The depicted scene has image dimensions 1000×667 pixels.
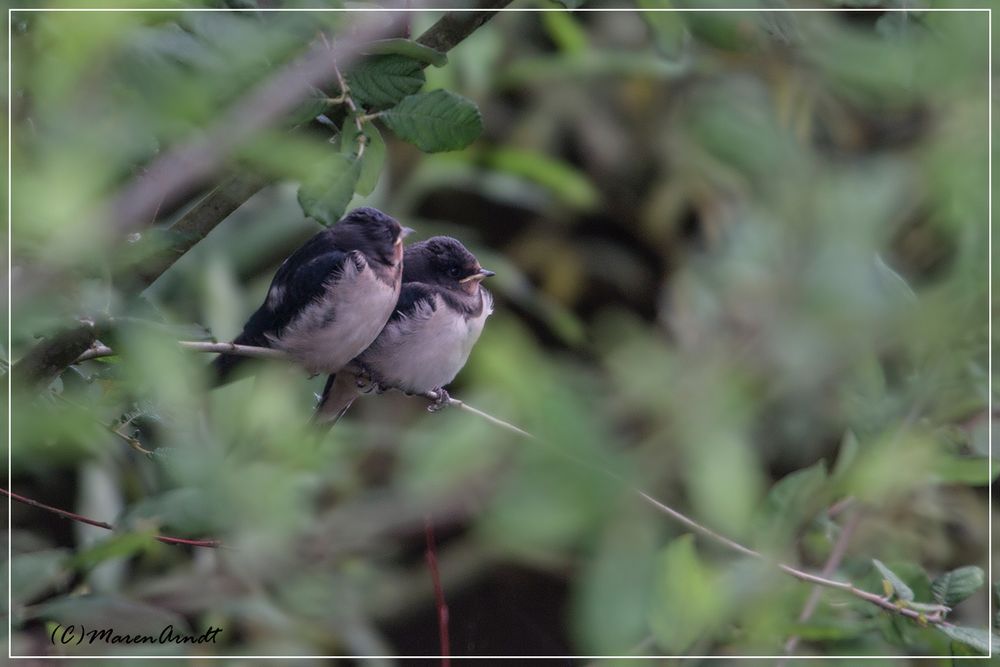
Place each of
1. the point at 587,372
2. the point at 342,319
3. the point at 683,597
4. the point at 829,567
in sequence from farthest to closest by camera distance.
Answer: the point at 829,567
the point at 342,319
the point at 683,597
the point at 587,372

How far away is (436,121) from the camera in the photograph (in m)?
0.83

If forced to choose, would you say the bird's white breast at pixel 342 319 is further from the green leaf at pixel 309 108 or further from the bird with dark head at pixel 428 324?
the green leaf at pixel 309 108

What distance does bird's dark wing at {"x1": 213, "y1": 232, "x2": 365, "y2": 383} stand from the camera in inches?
47.8

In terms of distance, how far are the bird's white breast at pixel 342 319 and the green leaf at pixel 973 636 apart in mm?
639

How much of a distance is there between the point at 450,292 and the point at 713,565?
0.54 meters

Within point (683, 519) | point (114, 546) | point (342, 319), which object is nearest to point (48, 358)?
point (114, 546)

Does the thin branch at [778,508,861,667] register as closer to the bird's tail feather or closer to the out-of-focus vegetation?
the out-of-focus vegetation

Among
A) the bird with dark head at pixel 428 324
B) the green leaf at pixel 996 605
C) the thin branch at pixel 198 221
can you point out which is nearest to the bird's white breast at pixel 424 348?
the bird with dark head at pixel 428 324

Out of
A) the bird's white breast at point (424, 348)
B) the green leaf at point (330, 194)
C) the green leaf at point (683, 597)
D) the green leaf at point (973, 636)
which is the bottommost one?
the bird's white breast at point (424, 348)

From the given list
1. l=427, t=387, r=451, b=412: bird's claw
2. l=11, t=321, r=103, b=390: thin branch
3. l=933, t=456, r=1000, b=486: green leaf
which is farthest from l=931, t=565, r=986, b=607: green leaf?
l=11, t=321, r=103, b=390: thin branch

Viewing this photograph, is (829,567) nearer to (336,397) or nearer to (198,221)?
(336,397)

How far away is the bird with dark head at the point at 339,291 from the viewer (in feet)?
3.84

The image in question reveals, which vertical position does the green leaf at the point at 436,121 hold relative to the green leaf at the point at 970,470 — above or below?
above

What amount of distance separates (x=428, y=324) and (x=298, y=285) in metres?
0.22
